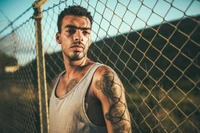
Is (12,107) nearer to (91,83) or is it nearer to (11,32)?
(11,32)

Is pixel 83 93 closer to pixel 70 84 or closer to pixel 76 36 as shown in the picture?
pixel 70 84

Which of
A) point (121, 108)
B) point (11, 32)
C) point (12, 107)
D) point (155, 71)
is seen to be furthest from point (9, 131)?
point (155, 71)

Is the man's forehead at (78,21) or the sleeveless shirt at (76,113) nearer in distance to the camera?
the sleeveless shirt at (76,113)

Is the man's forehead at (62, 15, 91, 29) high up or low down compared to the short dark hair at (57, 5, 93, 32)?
down

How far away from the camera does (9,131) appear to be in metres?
3.98

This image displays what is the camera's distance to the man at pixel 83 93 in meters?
1.24

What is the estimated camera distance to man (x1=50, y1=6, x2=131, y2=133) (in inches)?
48.9

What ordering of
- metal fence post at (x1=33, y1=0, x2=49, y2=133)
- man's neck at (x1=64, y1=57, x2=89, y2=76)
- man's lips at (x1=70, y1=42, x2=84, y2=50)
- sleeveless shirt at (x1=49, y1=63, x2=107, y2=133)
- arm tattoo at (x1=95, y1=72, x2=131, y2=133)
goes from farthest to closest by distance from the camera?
metal fence post at (x1=33, y1=0, x2=49, y2=133), man's neck at (x1=64, y1=57, x2=89, y2=76), man's lips at (x1=70, y1=42, x2=84, y2=50), sleeveless shirt at (x1=49, y1=63, x2=107, y2=133), arm tattoo at (x1=95, y1=72, x2=131, y2=133)

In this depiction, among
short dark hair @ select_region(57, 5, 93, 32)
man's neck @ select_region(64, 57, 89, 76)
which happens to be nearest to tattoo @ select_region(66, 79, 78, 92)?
man's neck @ select_region(64, 57, 89, 76)

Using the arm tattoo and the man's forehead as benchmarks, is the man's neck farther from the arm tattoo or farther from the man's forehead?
the arm tattoo

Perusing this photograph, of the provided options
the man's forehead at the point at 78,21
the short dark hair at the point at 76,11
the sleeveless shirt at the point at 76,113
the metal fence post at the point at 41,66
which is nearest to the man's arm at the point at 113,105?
the sleeveless shirt at the point at 76,113

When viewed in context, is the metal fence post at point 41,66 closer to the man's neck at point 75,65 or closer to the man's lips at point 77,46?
the man's neck at point 75,65

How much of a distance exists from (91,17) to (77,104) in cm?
88

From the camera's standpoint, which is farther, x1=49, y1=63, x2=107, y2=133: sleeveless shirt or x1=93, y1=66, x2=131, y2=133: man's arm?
x1=49, y1=63, x2=107, y2=133: sleeveless shirt
